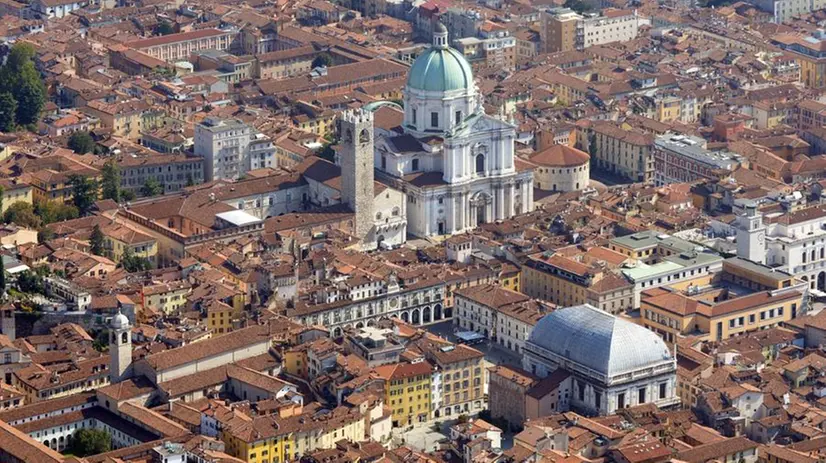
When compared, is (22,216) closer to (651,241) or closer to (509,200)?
(509,200)

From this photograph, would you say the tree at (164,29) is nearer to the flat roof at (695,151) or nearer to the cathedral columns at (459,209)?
the flat roof at (695,151)

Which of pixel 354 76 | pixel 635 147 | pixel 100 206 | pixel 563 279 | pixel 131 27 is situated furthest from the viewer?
pixel 131 27

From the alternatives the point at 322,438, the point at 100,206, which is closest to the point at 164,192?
the point at 100,206

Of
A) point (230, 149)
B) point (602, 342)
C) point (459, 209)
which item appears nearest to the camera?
point (602, 342)

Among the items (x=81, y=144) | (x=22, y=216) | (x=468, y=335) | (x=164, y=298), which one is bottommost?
(x=468, y=335)

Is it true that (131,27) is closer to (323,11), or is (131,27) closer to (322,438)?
(323,11)

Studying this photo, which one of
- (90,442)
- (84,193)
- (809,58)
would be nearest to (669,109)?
(809,58)

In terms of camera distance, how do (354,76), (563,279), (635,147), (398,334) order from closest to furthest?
(398,334), (563,279), (635,147), (354,76)
